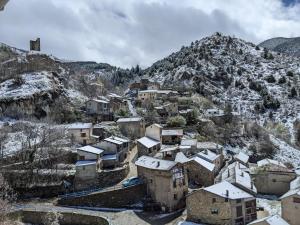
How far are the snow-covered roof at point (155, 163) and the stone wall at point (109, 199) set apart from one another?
120 inches

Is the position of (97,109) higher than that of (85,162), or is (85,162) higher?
(97,109)

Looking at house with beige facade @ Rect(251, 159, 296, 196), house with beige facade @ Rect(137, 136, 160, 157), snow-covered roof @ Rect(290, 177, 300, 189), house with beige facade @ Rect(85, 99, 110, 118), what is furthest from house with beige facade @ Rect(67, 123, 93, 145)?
snow-covered roof @ Rect(290, 177, 300, 189)

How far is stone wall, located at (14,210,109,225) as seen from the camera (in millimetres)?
41094

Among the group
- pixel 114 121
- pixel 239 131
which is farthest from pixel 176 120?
pixel 239 131

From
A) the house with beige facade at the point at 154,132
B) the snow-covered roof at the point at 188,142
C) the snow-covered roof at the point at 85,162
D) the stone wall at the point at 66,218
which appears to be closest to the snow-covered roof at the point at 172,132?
the house with beige facade at the point at 154,132

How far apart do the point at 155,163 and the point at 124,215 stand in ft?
22.3

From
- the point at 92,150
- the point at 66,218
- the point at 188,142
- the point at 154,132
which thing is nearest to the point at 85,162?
the point at 92,150

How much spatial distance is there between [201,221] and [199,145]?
1811 cm

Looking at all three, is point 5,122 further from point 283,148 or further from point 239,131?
point 283,148

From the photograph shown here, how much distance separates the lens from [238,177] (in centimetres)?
4603

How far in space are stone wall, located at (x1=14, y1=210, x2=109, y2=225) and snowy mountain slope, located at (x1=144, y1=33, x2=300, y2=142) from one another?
72.0 meters

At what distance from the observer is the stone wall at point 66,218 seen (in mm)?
41094

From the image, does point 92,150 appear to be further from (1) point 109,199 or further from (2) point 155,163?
(2) point 155,163

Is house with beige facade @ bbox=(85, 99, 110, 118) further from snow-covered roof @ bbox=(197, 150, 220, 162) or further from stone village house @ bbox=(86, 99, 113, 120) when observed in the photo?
snow-covered roof @ bbox=(197, 150, 220, 162)
